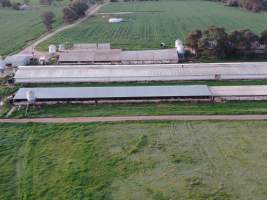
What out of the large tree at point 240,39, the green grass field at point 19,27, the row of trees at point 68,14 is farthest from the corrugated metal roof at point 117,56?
the row of trees at point 68,14

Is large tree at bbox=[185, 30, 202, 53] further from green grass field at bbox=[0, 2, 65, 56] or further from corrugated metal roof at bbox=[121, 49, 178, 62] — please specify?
green grass field at bbox=[0, 2, 65, 56]

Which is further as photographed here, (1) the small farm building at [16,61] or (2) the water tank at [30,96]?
(1) the small farm building at [16,61]

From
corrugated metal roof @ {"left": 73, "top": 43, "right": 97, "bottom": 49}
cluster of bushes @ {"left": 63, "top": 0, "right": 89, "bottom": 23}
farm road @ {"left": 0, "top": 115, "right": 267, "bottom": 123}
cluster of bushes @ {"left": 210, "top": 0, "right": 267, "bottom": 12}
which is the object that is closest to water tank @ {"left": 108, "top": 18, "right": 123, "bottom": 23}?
cluster of bushes @ {"left": 63, "top": 0, "right": 89, "bottom": 23}

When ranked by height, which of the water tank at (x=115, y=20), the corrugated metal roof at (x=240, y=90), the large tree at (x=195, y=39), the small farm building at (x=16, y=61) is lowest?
the corrugated metal roof at (x=240, y=90)

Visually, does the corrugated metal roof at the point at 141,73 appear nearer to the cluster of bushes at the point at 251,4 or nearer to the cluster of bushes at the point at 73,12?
the cluster of bushes at the point at 73,12

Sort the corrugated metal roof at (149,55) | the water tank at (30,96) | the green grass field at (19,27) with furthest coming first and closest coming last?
the green grass field at (19,27) → the corrugated metal roof at (149,55) → the water tank at (30,96)

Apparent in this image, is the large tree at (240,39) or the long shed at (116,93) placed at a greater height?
the large tree at (240,39)

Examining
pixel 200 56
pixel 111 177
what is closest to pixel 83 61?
pixel 200 56
